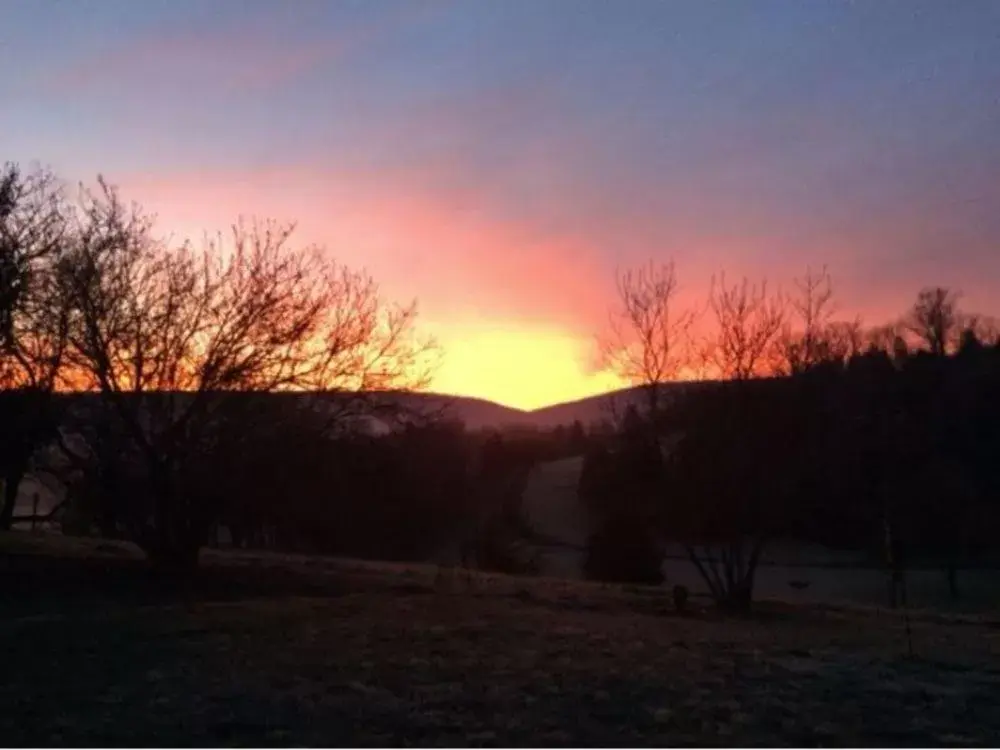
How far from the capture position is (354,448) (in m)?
20.2

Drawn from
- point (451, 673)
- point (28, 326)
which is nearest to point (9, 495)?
point (28, 326)

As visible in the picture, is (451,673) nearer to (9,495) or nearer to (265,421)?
(265,421)

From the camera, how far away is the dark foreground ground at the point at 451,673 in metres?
8.84

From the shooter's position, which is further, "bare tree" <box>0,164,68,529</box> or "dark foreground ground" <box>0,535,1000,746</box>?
"bare tree" <box>0,164,68,529</box>

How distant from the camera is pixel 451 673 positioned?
1104cm

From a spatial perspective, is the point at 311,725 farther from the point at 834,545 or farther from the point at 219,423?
the point at 834,545

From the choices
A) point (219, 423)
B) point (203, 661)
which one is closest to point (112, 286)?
point (219, 423)

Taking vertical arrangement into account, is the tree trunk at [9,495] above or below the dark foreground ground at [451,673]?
above

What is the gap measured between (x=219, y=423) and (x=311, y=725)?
10697 millimetres

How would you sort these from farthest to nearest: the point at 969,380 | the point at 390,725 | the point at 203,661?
the point at 969,380 → the point at 203,661 → the point at 390,725

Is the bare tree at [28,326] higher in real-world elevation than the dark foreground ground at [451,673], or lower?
higher

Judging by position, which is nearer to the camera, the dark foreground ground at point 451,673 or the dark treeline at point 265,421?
the dark foreground ground at point 451,673

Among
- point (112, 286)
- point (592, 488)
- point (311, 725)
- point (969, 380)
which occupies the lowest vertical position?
point (311, 725)

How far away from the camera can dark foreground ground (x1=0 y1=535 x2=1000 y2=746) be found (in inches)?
348
